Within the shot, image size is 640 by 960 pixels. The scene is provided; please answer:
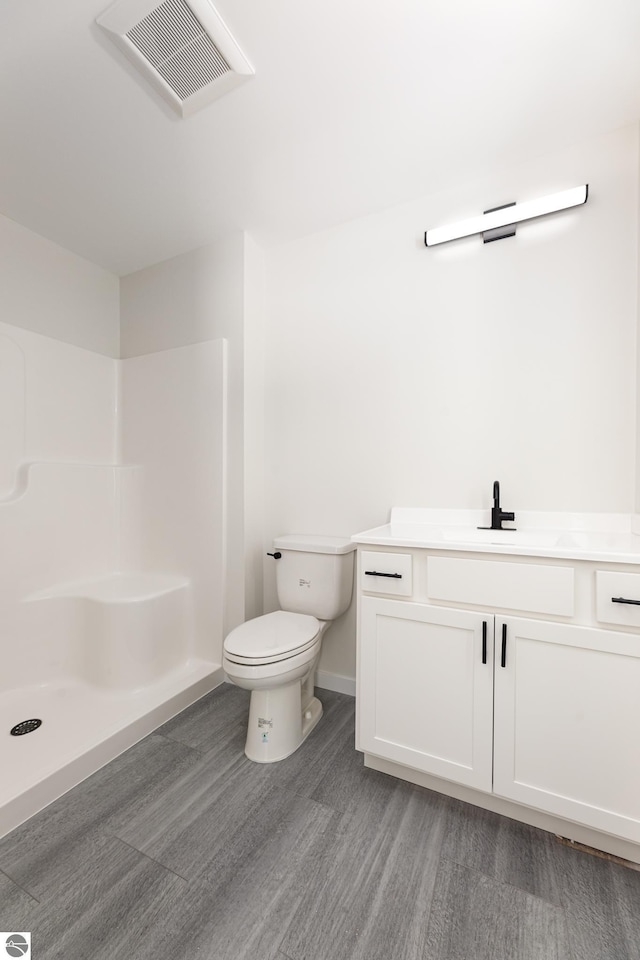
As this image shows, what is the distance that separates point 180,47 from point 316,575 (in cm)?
189

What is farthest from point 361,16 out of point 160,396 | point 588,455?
point 160,396

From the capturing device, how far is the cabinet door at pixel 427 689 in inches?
49.1

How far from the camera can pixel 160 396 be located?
239 centimetres

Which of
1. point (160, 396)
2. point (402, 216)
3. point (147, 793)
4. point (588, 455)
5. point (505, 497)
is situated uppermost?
point (402, 216)

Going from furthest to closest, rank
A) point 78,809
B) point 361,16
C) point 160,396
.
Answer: point 160,396 < point 78,809 < point 361,16

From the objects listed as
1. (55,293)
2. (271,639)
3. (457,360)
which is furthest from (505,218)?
(55,293)

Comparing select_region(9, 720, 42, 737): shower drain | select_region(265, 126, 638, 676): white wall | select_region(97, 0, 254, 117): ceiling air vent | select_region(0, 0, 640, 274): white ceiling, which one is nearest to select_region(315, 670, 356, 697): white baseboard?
→ select_region(265, 126, 638, 676): white wall

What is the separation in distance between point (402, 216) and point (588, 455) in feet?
4.45

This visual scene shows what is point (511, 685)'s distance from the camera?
121cm

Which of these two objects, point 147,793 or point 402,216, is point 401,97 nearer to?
point 402,216

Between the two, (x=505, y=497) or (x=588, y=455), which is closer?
(x=588, y=455)

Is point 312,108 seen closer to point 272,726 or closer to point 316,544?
point 316,544

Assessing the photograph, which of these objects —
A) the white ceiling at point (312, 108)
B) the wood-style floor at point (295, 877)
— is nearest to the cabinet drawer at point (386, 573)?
the wood-style floor at point (295, 877)

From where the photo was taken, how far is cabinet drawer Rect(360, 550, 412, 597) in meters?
1.36
